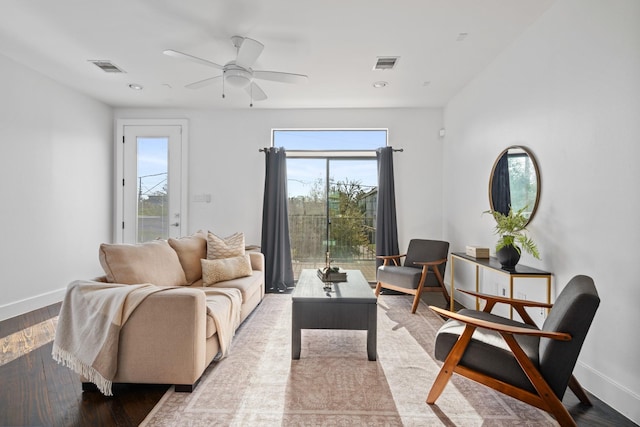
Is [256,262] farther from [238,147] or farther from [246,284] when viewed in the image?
[238,147]

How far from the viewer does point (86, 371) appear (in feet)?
6.76

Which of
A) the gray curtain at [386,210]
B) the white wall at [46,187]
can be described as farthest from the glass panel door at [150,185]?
the gray curtain at [386,210]

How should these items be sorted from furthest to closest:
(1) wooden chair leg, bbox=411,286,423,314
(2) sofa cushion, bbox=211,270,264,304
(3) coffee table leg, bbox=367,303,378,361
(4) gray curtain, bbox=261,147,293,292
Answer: (4) gray curtain, bbox=261,147,293,292
(1) wooden chair leg, bbox=411,286,423,314
(2) sofa cushion, bbox=211,270,264,304
(3) coffee table leg, bbox=367,303,378,361

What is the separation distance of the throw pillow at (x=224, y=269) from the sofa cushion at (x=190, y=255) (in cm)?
13

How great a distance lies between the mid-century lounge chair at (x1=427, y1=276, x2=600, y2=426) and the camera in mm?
1694

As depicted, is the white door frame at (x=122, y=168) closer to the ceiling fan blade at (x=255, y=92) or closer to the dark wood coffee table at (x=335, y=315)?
the ceiling fan blade at (x=255, y=92)

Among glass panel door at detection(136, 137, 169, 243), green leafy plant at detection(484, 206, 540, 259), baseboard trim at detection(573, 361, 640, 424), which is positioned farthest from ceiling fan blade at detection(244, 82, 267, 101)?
baseboard trim at detection(573, 361, 640, 424)

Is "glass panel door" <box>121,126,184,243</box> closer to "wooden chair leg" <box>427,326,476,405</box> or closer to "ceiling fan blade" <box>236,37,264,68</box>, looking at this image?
"ceiling fan blade" <box>236,37,264,68</box>

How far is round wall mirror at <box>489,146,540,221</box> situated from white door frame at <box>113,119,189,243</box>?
4284mm

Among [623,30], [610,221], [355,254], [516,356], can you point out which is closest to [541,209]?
[610,221]

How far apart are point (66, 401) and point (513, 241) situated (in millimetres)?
3382

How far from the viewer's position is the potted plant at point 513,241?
285cm

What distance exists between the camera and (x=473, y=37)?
10.3 feet

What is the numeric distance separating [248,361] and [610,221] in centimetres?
263
